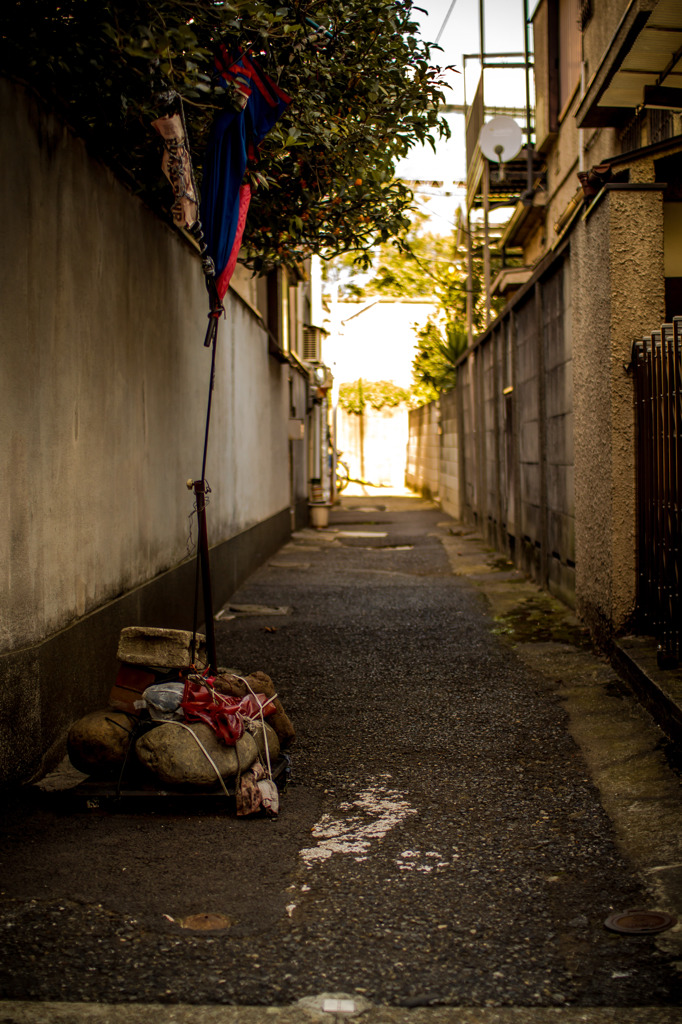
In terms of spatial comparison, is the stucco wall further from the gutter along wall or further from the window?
the window

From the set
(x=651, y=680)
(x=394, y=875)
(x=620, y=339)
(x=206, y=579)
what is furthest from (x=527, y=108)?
(x=394, y=875)

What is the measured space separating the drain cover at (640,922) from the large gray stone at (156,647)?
2.34 metres

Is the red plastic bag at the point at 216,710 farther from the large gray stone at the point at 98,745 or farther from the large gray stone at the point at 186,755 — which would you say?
the large gray stone at the point at 98,745

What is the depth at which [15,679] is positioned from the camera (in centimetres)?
389

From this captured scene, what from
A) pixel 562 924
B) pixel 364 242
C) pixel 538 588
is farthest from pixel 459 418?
pixel 562 924

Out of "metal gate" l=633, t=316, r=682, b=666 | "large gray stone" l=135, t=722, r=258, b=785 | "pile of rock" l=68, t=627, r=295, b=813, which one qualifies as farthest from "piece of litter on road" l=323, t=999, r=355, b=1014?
"metal gate" l=633, t=316, r=682, b=666

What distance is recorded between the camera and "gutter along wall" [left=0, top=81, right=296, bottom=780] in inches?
156

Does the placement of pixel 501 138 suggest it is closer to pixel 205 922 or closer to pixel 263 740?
pixel 263 740

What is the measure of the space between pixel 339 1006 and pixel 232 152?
3.97 metres

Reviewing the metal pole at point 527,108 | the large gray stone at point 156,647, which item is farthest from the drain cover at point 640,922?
the metal pole at point 527,108

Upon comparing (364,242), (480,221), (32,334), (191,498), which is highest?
(480,221)

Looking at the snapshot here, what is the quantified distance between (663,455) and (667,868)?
8.35ft

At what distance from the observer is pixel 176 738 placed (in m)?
3.88

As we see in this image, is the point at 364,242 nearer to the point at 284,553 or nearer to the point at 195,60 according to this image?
the point at 195,60
